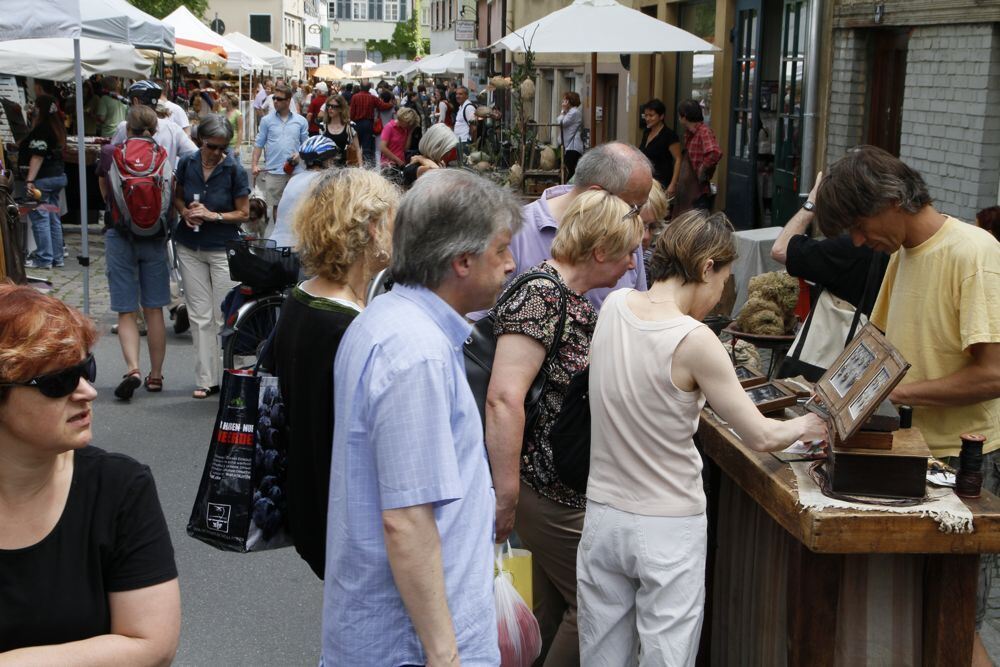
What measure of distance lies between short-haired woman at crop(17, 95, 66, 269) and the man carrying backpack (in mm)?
5523

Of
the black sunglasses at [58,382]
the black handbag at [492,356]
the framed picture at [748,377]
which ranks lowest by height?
the framed picture at [748,377]

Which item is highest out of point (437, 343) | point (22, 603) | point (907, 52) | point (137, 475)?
point (907, 52)

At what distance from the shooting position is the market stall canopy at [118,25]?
9.78m

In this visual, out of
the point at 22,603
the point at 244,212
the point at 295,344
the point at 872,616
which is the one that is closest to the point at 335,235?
the point at 295,344

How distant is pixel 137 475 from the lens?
2.36 m

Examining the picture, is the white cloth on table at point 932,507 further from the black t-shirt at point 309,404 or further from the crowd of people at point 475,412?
the black t-shirt at point 309,404

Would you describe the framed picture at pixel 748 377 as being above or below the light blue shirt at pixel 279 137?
below

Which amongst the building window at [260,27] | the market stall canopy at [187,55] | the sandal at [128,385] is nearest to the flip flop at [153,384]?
the sandal at [128,385]

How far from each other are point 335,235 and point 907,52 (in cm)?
762

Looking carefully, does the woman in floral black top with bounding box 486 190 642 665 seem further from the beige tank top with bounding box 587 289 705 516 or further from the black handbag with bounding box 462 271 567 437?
the beige tank top with bounding box 587 289 705 516

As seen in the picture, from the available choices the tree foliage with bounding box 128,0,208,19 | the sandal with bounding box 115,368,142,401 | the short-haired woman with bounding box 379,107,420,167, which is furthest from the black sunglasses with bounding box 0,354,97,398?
the tree foliage with bounding box 128,0,208,19

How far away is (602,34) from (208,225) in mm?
5020

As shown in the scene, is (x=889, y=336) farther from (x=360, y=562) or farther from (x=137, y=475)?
(x=137, y=475)

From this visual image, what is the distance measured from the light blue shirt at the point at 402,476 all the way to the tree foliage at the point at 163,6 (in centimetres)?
3063
